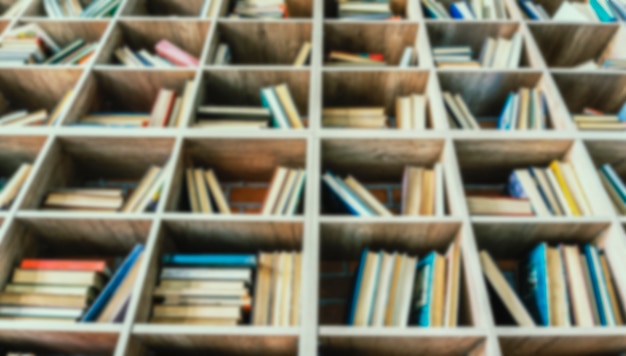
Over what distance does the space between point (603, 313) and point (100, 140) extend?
66.2 inches

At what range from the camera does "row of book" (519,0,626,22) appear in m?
2.14

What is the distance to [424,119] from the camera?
1843 millimetres

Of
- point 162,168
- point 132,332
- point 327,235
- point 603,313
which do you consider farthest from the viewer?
point 162,168

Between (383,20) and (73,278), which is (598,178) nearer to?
(383,20)

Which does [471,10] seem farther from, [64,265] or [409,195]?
[64,265]

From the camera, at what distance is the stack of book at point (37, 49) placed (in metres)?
1.99

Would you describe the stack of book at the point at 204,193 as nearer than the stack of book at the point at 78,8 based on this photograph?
Yes

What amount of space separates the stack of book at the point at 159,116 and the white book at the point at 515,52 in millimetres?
1303

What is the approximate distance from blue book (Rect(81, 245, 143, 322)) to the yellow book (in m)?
1.38

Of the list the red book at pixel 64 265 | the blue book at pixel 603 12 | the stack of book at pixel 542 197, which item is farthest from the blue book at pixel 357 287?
the blue book at pixel 603 12

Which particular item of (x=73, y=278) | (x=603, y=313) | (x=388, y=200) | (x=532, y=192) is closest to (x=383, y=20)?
(x=388, y=200)

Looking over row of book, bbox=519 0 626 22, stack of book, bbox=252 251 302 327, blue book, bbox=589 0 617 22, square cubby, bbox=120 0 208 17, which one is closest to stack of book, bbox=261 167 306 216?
stack of book, bbox=252 251 302 327

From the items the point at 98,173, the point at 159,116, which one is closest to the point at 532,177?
the point at 159,116

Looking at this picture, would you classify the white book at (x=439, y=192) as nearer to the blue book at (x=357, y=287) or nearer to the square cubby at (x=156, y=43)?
the blue book at (x=357, y=287)
